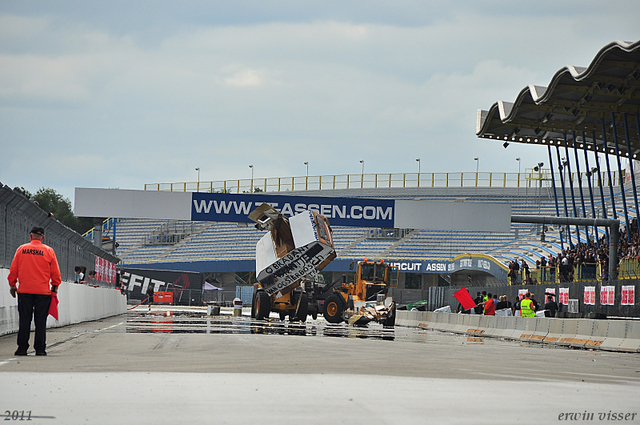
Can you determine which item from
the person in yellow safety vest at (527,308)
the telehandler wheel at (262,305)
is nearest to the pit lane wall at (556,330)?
the person in yellow safety vest at (527,308)

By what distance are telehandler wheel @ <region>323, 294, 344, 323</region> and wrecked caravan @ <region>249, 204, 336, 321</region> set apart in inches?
29.0

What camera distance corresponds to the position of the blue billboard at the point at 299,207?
3278 cm

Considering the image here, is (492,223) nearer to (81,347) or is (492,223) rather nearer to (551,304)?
(551,304)

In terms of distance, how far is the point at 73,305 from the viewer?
819 inches

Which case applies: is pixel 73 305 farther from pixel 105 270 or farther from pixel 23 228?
pixel 105 270

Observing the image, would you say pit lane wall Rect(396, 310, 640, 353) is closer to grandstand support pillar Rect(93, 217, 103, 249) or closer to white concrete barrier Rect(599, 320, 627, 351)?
white concrete barrier Rect(599, 320, 627, 351)

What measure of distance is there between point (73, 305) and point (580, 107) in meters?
23.2

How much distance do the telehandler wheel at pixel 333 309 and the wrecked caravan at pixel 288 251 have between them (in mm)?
737

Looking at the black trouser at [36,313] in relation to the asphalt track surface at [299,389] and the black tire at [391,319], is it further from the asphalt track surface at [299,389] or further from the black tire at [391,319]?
the black tire at [391,319]

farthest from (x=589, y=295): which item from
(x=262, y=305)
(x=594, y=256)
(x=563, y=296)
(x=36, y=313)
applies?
(x=36, y=313)

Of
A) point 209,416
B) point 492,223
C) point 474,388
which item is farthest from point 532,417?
point 492,223

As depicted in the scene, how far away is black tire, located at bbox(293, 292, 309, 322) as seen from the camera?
27281 millimetres

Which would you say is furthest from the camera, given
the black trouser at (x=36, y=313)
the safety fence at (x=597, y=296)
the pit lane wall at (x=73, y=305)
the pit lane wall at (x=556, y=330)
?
the safety fence at (x=597, y=296)

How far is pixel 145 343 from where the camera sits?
12.6 metres
